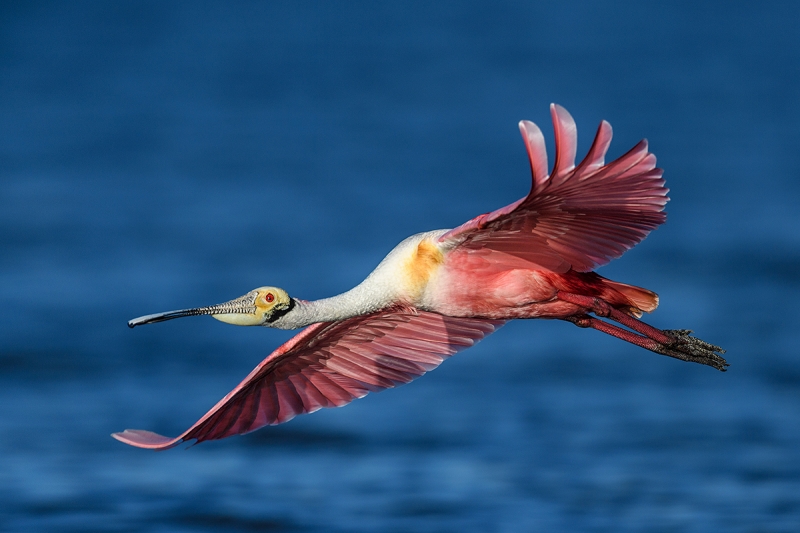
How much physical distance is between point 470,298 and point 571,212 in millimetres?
1197

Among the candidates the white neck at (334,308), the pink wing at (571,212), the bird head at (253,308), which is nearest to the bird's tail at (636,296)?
the pink wing at (571,212)

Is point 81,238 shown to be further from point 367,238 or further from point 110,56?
point 110,56

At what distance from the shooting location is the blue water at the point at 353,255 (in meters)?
15.8

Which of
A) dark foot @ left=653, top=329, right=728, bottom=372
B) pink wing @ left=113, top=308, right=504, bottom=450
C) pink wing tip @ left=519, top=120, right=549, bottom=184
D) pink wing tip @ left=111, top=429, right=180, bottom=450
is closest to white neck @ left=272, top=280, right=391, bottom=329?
pink wing @ left=113, top=308, right=504, bottom=450

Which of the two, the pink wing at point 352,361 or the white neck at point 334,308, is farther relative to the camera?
the pink wing at point 352,361

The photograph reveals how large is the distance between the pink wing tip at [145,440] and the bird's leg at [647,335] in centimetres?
315

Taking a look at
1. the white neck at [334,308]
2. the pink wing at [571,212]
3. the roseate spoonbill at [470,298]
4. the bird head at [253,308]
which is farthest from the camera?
the bird head at [253,308]

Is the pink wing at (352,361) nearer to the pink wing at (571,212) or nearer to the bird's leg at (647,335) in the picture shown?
the bird's leg at (647,335)

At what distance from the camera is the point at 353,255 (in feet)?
73.0

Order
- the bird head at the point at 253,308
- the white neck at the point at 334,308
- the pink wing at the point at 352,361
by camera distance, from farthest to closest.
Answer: the pink wing at the point at 352,361 → the bird head at the point at 253,308 → the white neck at the point at 334,308

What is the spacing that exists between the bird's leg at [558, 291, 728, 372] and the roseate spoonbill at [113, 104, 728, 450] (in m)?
0.01

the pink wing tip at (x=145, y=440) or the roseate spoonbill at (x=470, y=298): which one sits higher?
the roseate spoonbill at (x=470, y=298)

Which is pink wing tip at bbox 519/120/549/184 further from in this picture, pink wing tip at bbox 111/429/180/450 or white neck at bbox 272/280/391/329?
pink wing tip at bbox 111/429/180/450

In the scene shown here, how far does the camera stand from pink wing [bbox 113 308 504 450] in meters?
12.4
